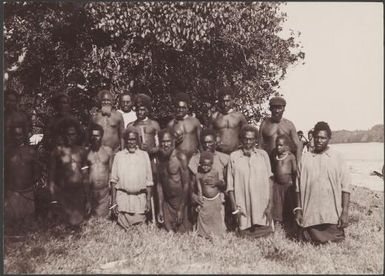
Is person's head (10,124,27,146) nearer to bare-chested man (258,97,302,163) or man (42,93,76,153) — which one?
man (42,93,76,153)

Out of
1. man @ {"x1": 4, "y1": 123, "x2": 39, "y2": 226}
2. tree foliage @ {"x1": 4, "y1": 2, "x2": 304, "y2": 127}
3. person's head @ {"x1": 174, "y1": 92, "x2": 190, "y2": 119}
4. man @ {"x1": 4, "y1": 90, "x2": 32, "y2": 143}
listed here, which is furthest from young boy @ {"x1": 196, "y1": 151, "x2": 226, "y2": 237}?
tree foliage @ {"x1": 4, "y1": 2, "x2": 304, "y2": 127}

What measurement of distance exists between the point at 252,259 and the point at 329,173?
164cm

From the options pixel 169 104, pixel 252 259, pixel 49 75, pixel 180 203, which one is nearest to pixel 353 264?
pixel 252 259

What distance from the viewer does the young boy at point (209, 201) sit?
667 centimetres

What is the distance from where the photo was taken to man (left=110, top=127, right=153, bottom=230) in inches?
275

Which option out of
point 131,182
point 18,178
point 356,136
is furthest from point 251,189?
point 356,136

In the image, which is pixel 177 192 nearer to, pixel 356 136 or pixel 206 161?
pixel 206 161

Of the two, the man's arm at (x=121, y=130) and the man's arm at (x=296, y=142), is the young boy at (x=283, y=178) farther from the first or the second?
the man's arm at (x=121, y=130)

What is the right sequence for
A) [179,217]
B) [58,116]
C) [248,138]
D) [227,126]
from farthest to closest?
1. [58,116]
2. [227,126]
3. [179,217]
4. [248,138]

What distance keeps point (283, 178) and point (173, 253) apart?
210 centimetres

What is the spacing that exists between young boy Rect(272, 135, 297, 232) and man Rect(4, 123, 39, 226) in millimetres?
3533

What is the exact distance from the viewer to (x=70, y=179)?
7.03m

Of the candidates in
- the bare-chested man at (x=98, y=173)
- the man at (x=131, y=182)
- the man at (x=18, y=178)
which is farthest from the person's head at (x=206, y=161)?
the man at (x=18, y=178)

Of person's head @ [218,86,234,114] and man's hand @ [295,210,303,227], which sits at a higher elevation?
person's head @ [218,86,234,114]
